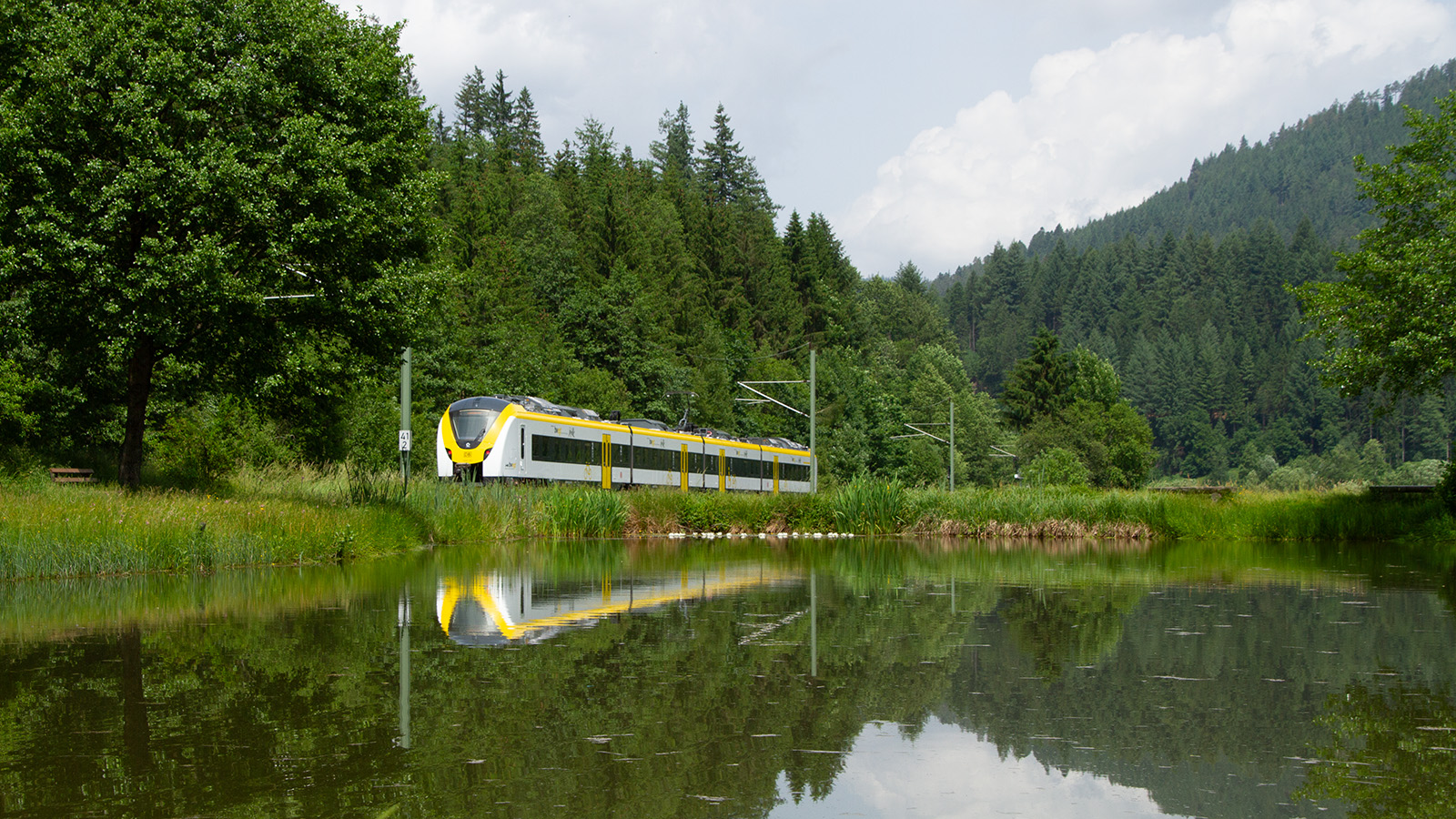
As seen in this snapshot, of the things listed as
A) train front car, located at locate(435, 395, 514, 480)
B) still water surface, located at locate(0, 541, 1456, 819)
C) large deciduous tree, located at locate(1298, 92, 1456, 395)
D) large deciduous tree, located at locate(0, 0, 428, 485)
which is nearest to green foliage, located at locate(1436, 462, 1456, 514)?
large deciduous tree, located at locate(1298, 92, 1456, 395)

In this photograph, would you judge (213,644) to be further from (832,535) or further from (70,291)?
(832,535)

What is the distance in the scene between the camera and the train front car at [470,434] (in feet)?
105

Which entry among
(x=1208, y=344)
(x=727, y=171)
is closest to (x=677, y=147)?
(x=727, y=171)

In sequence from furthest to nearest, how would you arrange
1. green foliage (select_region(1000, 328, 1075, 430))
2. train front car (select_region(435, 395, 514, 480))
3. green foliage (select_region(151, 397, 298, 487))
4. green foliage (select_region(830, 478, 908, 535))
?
green foliage (select_region(1000, 328, 1075, 430))
train front car (select_region(435, 395, 514, 480))
green foliage (select_region(151, 397, 298, 487))
green foliage (select_region(830, 478, 908, 535))

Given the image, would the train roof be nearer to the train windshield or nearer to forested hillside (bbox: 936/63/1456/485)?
the train windshield

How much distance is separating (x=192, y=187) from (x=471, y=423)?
16166 millimetres

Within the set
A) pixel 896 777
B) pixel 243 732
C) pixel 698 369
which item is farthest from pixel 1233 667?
pixel 698 369

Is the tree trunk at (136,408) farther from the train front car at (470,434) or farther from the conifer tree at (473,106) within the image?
the conifer tree at (473,106)

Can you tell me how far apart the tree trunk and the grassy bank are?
949 mm

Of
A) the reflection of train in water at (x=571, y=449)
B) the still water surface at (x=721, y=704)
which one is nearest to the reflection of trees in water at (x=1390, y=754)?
the still water surface at (x=721, y=704)

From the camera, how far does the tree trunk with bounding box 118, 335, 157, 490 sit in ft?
64.1

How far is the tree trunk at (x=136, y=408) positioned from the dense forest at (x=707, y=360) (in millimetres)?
610

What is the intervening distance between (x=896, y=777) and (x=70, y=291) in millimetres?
17529

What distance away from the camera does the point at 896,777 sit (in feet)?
15.8
